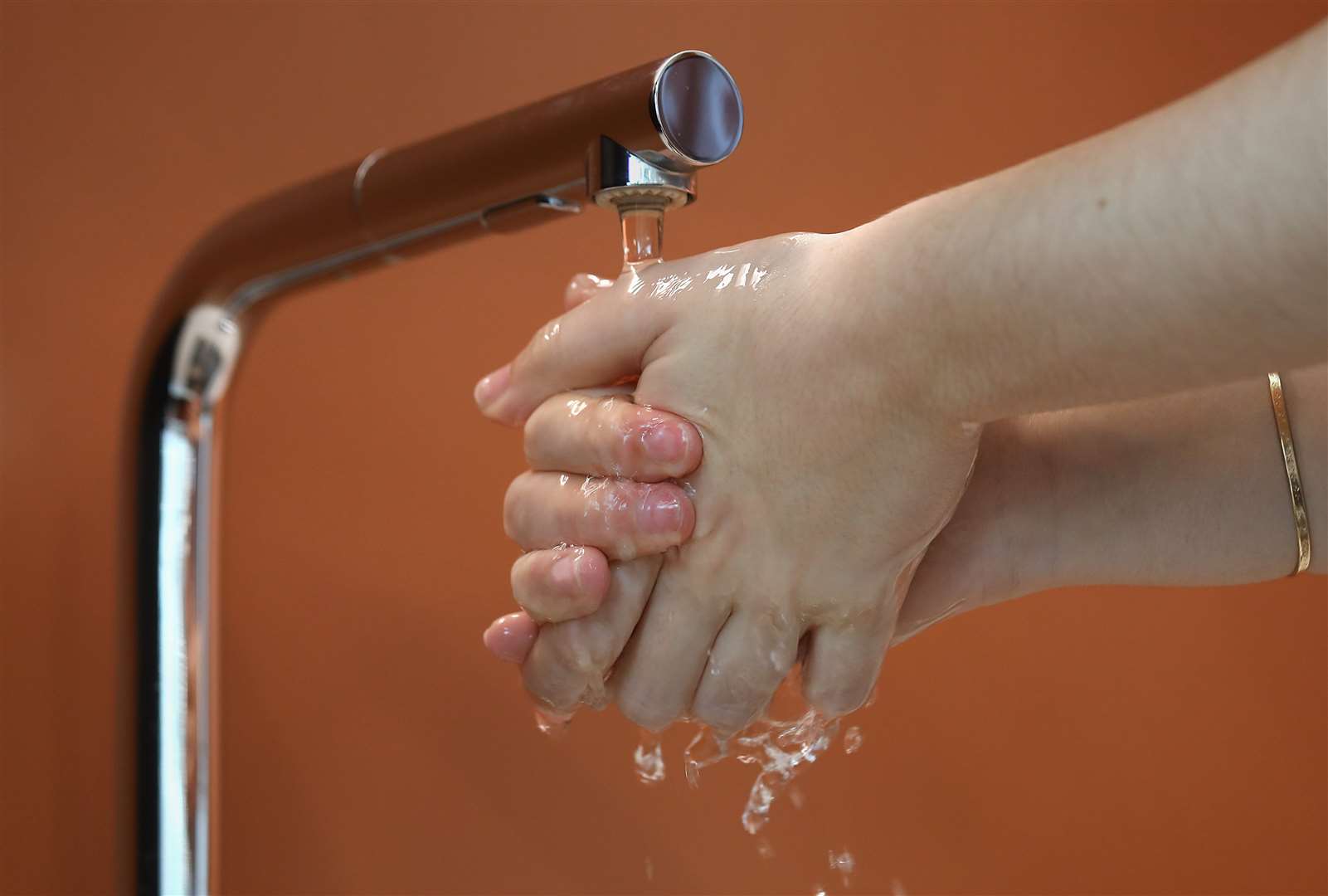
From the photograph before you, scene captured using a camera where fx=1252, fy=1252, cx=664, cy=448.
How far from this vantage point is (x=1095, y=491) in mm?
692

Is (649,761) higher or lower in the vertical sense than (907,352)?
lower

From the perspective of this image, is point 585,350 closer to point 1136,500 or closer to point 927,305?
point 927,305

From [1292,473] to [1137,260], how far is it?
0.31 metres

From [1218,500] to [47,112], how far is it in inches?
31.8

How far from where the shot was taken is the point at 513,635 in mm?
668

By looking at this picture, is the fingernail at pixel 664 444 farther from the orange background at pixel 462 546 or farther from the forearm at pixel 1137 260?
the orange background at pixel 462 546

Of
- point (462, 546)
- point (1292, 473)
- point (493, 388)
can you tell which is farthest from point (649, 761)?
point (1292, 473)

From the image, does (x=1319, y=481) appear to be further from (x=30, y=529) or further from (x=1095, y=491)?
(x=30, y=529)

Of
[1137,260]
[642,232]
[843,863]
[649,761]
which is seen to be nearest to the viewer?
[1137,260]

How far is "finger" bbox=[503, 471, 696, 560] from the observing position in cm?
60

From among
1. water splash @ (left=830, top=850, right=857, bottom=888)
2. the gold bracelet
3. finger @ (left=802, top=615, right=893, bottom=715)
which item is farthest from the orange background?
the gold bracelet

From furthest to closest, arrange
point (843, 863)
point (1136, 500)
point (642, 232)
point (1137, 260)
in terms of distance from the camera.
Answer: point (843, 863), point (1136, 500), point (642, 232), point (1137, 260)

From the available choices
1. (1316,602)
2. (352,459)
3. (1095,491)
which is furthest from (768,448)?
(1316,602)

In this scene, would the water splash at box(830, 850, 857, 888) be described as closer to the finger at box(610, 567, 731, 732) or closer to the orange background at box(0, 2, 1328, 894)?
the orange background at box(0, 2, 1328, 894)
